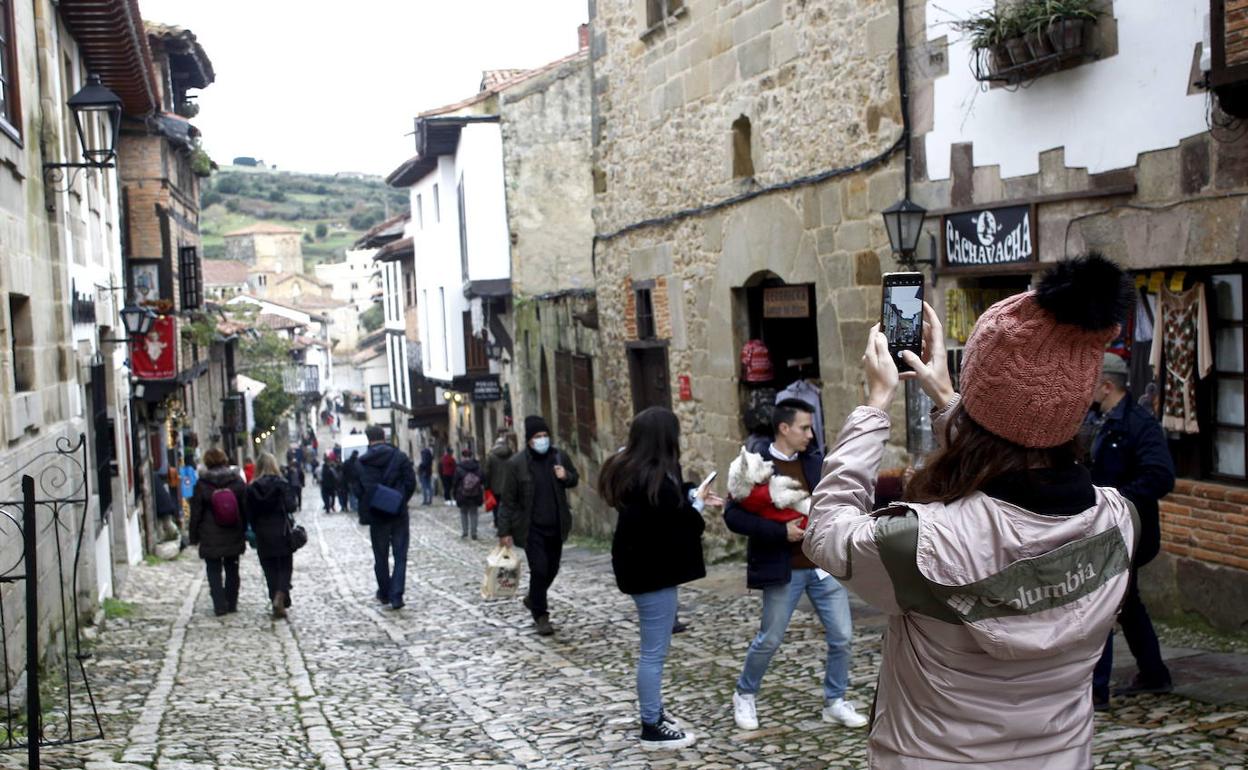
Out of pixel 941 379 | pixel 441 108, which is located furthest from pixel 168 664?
pixel 441 108

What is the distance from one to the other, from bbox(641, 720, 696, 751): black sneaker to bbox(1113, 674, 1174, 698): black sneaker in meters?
1.99

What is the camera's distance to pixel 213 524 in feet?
39.2

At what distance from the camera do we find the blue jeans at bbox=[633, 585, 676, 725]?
621cm

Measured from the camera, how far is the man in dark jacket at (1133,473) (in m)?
5.70

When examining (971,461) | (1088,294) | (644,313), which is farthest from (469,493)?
(1088,294)

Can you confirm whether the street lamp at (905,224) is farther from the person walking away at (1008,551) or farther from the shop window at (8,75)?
the person walking away at (1008,551)

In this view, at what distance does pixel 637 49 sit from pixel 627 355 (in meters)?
3.42

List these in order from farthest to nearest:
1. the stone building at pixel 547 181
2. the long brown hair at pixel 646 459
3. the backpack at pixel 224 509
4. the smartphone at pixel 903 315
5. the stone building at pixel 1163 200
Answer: the stone building at pixel 547 181, the backpack at pixel 224 509, the stone building at pixel 1163 200, the long brown hair at pixel 646 459, the smartphone at pixel 903 315

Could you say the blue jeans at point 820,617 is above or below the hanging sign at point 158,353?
below

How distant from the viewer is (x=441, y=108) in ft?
86.0

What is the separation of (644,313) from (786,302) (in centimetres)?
324

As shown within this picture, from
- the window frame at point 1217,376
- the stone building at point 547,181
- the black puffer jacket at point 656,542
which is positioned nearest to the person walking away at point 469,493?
the stone building at point 547,181

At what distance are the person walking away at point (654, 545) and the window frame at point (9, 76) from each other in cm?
530

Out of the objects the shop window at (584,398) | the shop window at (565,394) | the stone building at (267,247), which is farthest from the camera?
the stone building at (267,247)
